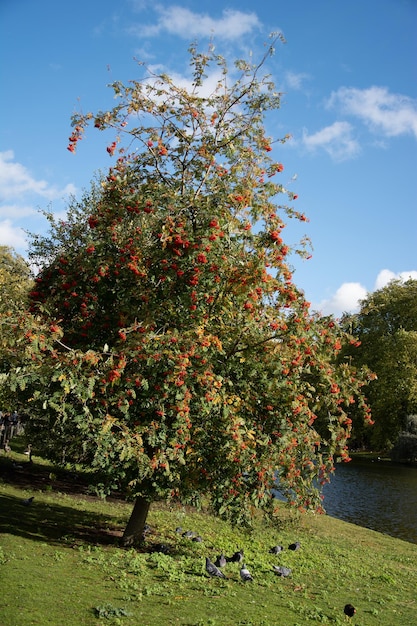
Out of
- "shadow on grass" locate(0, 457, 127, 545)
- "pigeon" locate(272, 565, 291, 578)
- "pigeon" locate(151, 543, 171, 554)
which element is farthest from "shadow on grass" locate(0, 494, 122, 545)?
"pigeon" locate(272, 565, 291, 578)

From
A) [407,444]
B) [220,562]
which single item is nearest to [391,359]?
[407,444]

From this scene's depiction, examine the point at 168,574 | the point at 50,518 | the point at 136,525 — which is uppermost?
the point at 136,525

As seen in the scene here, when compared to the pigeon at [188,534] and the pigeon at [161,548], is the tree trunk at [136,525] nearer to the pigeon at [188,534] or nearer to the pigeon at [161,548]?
the pigeon at [161,548]

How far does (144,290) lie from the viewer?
460 inches

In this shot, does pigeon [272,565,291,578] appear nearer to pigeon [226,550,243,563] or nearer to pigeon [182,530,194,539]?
pigeon [226,550,243,563]

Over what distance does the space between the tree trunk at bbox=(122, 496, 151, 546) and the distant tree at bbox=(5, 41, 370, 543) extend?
1982mm

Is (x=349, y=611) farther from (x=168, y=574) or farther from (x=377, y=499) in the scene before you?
(x=377, y=499)

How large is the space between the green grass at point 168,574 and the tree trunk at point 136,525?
14.3 inches

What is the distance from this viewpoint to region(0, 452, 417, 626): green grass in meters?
9.16

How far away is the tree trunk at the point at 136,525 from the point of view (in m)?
13.8

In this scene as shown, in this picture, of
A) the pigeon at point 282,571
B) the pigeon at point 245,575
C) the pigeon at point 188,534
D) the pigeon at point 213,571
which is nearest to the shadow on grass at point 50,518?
the pigeon at point 188,534

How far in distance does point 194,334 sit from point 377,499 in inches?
1068

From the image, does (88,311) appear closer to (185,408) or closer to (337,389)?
(185,408)

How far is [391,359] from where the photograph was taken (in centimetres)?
5594
